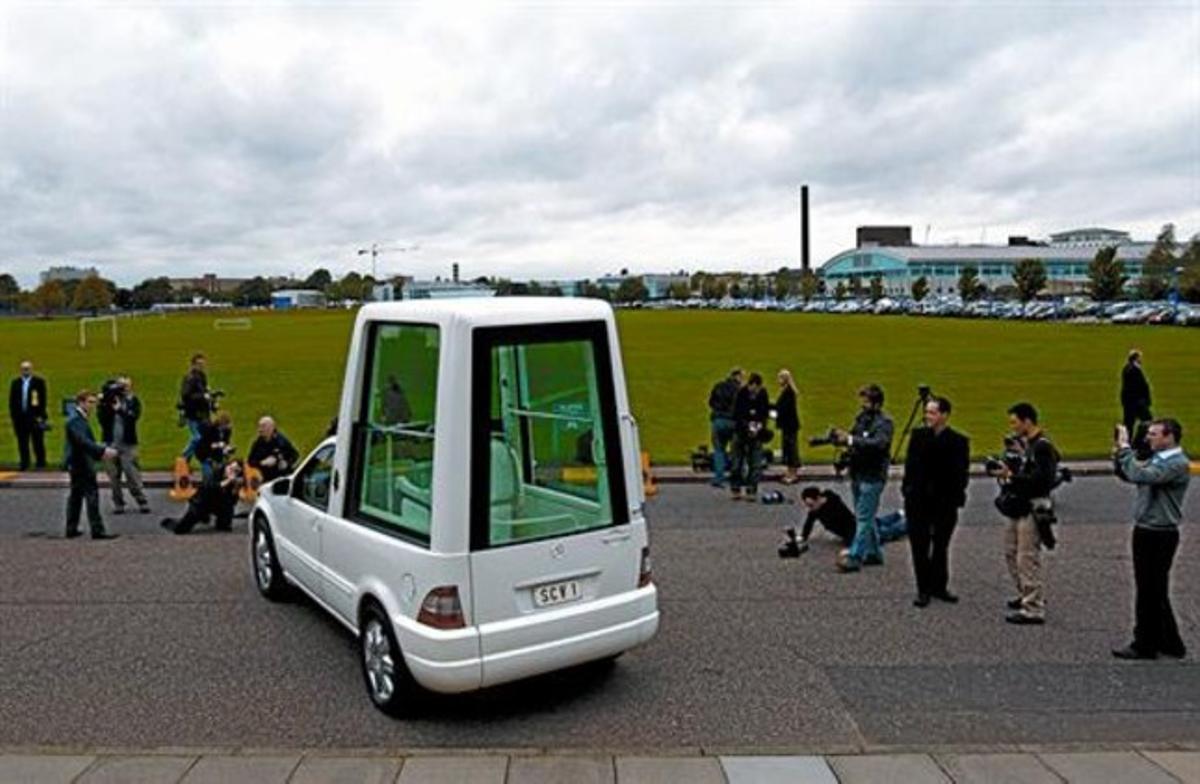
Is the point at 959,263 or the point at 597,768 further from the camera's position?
the point at 959,263

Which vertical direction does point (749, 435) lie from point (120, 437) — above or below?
below

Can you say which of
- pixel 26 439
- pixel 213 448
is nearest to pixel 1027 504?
pixel 213 448

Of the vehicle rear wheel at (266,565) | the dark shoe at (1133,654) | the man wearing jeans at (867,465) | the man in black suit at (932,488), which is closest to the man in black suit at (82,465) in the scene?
the vehicle rear wheel at (266,565)

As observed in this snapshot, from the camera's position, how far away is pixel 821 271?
186 metres

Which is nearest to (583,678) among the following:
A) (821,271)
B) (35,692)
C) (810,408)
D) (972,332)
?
(35,692)

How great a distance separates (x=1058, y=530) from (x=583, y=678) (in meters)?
7.27

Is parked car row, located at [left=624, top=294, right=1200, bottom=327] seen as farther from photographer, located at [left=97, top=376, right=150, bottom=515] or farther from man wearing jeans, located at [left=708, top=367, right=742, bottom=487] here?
photographer, located at [left=97, top=376, right=150, bottom=515]

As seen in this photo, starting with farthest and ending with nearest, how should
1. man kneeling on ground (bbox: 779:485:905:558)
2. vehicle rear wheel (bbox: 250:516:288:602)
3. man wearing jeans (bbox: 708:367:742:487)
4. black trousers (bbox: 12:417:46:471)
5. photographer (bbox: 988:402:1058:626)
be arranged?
black trousers (bbox: 12:417:46:471) < man wearing jeans (bbox: 708:367:742:487) < man kneeling on ground (bbox: 779:485:905:558) < vehicle rear wheel (bbox: 250:516:288:602) < photographer (bbox: 988:402:1058:626)

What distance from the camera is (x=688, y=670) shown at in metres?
7.09

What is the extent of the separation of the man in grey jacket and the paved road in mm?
308

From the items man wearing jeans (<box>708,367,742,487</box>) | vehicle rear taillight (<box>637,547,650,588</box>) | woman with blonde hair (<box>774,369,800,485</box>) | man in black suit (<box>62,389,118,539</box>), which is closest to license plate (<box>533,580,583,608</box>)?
vehicle rear taillight (<box>637,547,650,588</box>)

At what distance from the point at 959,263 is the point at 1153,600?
156 meters

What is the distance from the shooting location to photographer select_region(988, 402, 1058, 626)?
25.6 ft

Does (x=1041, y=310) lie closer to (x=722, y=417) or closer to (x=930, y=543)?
(x=722, y=417)
